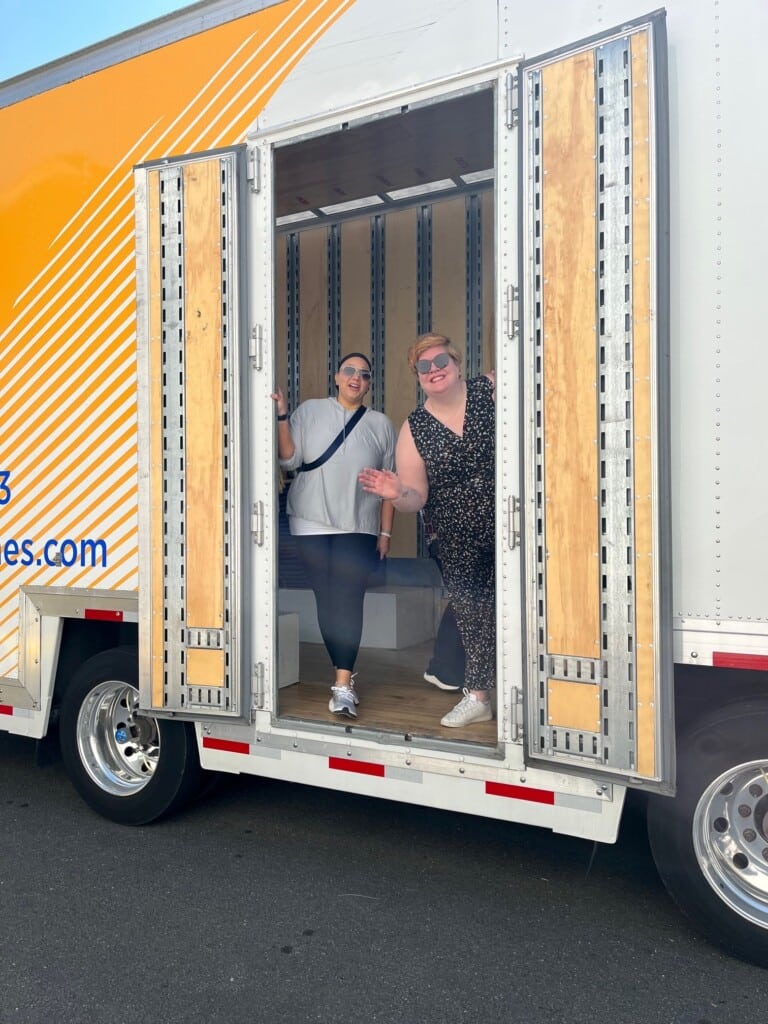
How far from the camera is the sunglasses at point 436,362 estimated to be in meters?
3.55

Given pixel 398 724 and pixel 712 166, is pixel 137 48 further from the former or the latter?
pixel 398 724

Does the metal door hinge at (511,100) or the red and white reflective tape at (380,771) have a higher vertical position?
the metal door hinge at (511,100)

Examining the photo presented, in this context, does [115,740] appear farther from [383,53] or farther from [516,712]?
[383,53]

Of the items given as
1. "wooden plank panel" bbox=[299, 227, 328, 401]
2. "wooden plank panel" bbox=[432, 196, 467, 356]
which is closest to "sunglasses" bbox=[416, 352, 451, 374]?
"wooden plank panel" bbox=[432, 196, 467, 356]

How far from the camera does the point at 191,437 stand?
3543 mm

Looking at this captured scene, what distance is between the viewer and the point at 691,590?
2.66 meters

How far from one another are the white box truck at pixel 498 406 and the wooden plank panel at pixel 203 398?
0.01 metres

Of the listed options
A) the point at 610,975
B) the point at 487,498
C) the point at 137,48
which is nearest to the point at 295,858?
the point at 610,975

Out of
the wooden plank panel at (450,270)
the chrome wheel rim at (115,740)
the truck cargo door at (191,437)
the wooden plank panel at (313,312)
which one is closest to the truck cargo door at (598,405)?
the truck cargo door at (191,437)

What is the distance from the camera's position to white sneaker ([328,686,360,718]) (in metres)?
3.52

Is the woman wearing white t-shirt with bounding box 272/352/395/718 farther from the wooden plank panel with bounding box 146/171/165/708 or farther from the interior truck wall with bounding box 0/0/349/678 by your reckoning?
the interior truck wall with bounding box 0/0/349/678

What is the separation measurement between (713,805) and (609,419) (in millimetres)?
1333

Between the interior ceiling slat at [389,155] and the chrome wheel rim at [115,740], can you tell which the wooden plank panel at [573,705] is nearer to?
the chrome wheel rim at [115,740]

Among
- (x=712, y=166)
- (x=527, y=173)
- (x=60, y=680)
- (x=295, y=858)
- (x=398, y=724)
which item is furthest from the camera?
(x=60, y=680)
